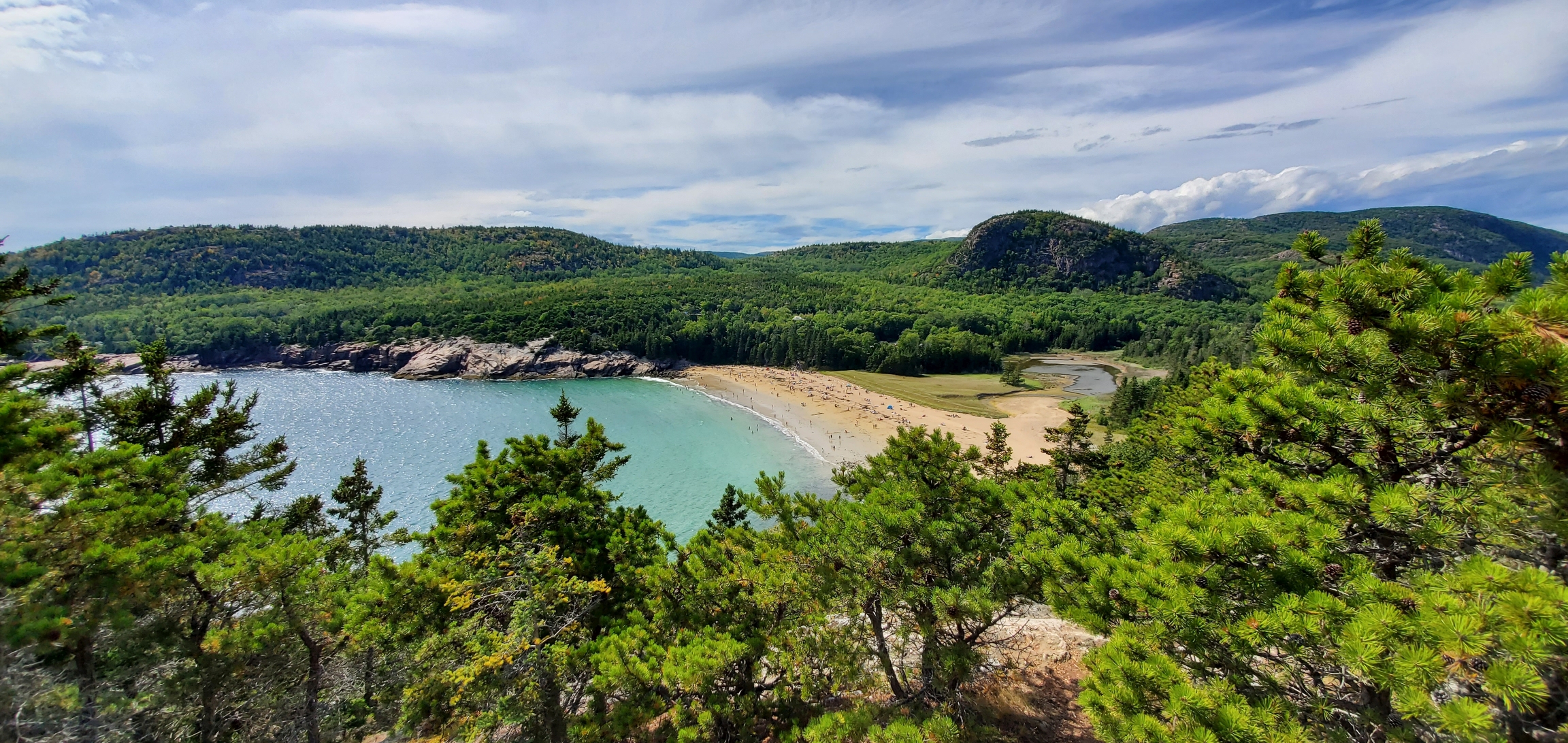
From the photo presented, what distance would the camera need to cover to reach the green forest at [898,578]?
12.4 ft

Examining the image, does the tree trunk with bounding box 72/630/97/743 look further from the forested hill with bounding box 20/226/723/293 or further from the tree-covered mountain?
the forested hill with bounding box 20/226/723/293

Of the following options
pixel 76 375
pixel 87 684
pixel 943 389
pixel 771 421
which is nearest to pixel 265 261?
Answer: pixel 771 421

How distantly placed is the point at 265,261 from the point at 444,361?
124140mm

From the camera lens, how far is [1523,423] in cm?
373

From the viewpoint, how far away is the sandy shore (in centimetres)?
4812

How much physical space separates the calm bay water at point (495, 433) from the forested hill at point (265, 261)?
94747mm

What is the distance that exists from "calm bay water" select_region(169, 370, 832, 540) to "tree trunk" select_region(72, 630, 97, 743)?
25.0 m

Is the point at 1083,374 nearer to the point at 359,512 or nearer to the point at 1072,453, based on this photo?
the point at 1072,453

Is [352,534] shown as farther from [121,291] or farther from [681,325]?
[121,291]

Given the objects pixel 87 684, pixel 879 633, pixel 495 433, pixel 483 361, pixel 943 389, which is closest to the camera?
pixel 87 684

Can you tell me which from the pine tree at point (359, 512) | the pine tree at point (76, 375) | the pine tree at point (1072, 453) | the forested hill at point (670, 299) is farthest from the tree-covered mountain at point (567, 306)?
the pine tree at point (76, 375)

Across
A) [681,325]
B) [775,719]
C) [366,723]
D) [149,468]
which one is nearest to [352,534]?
[366,723]

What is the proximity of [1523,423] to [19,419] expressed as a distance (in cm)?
1607

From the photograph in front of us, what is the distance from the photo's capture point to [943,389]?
247 ft
